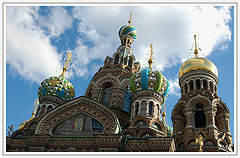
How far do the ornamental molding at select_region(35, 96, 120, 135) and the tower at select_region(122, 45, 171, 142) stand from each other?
1.05m

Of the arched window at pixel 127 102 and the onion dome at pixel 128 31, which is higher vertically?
the onion dome at pixel 128 31

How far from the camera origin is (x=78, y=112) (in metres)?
12.8

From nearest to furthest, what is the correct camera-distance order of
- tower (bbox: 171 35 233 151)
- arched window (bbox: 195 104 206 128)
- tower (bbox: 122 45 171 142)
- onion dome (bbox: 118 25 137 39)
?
tower (bbox: 122 45 171 142) < tower (bbox: 171 35 233 151) < arched window (bbox: 195 104 206 128) < onion dome (bbox: 118 25 137 39)

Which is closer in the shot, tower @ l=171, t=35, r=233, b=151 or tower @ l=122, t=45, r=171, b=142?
tower @ l=122, t=45, r=171, b=142

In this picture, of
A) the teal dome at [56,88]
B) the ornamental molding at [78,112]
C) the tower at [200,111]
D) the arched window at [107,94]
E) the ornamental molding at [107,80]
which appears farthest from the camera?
the ornamental molding at [107,80]

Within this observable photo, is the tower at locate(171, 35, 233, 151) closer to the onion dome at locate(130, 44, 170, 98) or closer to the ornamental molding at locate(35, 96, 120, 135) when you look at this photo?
the onion dome at locate(130, 44, 170, 98)

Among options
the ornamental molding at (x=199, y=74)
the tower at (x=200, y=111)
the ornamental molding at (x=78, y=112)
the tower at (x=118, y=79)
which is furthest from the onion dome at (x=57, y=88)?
the ornamental molding at (x=199, y=74)

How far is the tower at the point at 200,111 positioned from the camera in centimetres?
1315

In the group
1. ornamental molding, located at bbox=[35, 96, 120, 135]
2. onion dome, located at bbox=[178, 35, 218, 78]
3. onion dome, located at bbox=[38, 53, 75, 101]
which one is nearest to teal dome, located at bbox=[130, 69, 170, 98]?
→ onion dome, located at bbox=[178, 35, 218, 78]

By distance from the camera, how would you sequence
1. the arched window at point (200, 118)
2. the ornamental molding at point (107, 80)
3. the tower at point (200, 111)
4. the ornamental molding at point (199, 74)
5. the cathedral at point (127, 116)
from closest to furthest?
the cathedral at point (127, 116), the tower at point (200, 111), the arched window at point (200, 118), the ornamental molding at point (199, 74), the ornamental molding at point (107, 80)

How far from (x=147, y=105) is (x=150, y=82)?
130 centimetres

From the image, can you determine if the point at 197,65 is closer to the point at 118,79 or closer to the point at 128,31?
the point at 118,79

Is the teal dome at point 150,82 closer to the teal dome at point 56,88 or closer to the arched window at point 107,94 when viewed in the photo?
the arched window at point 107,94

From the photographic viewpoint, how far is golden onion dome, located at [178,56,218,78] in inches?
625
